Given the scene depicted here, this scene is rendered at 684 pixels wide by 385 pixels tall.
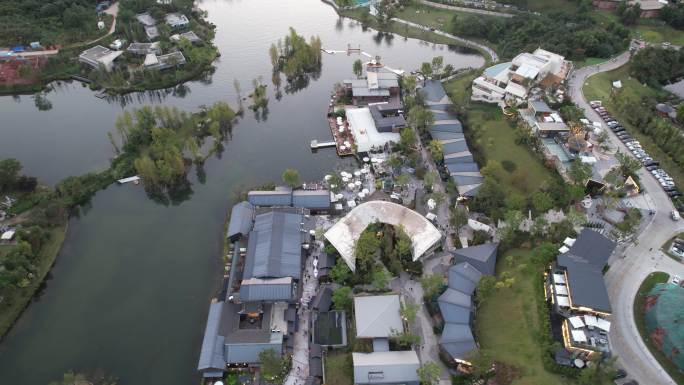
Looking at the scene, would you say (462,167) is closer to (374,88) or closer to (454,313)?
(454,313)

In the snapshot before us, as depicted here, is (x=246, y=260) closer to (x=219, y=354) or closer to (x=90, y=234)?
(x=219, y=354)

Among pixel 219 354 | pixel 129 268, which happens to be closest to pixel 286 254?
pixel 219 354

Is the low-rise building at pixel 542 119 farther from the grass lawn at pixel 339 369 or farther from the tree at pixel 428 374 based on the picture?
the grass lawn at pixel 339 369

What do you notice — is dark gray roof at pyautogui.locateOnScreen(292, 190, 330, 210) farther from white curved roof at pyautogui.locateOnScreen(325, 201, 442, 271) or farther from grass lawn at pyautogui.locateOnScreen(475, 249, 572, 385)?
grass lawn at pyautogui.locateOnScreen(475, 249, 572, 385)

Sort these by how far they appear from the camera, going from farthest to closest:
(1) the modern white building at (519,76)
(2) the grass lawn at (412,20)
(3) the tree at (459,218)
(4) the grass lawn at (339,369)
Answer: (2) the grass lawn at (412,20) < (1) the modern white building at (519,76) < (3) the tree at (459,218) < (4) the grass lawn at (339,369)

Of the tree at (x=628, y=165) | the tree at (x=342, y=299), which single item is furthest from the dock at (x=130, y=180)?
the tree at (x=628, y=165)

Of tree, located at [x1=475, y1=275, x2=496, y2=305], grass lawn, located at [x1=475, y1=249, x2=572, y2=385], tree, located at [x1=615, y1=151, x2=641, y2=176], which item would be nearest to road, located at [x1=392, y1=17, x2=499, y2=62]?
tree, located at [x1=615, y1=151, x2=641, y2=176]

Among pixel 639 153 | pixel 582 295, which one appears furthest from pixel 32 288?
pixel 639 153
